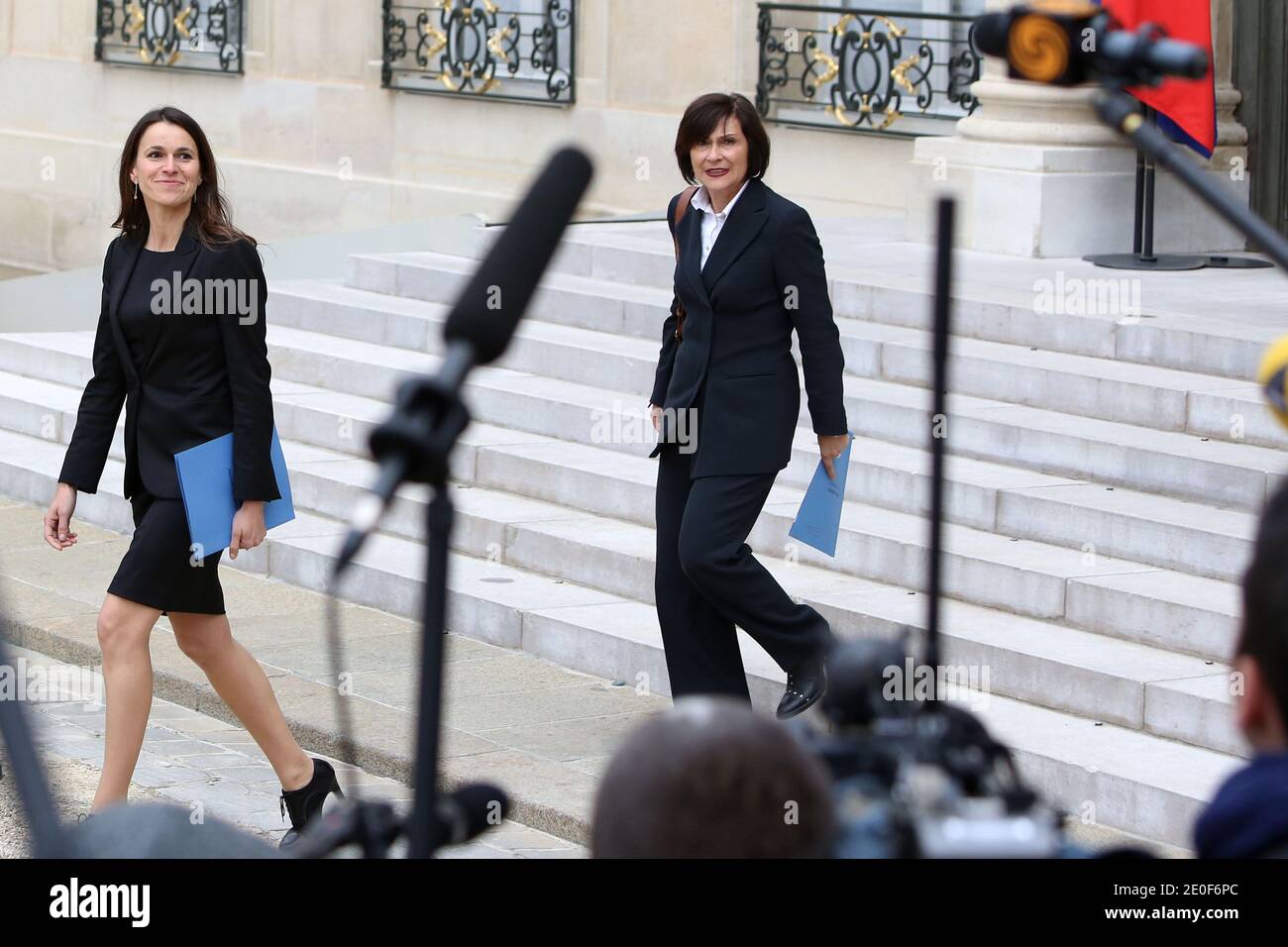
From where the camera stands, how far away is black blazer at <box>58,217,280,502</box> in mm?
5715

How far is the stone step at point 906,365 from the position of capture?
864 centimetres

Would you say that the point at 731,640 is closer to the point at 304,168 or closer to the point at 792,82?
the point at 792,82

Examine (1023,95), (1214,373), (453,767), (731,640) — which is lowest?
(453,767)

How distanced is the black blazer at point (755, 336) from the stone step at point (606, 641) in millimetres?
968

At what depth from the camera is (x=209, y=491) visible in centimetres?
570

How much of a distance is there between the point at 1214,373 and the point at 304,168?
35.9 feet

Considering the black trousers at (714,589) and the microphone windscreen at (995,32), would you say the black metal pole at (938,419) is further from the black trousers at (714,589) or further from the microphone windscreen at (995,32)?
the black trousers at (714,589)

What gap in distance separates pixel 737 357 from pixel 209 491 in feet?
5.13

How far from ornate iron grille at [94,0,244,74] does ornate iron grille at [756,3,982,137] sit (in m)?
6.25

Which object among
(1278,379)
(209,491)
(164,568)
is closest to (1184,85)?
(209,491)

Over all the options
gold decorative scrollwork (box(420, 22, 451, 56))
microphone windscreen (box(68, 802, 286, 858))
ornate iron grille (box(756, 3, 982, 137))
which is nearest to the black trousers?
microphone windscreen (box(68, 802, 286, 858))

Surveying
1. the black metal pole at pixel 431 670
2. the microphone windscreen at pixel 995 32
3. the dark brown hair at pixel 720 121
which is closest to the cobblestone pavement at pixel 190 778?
the dark brown hair at pixel 720 121
